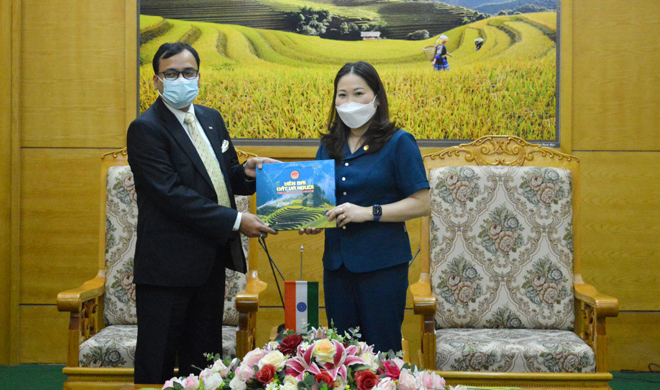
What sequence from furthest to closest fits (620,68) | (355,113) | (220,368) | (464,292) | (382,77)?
(382,77)
(620,68)
(464,292)
(355,113)
(220,368)

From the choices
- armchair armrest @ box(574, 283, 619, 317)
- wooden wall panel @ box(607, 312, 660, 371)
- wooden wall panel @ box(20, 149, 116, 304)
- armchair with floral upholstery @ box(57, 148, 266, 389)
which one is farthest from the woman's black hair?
wooden wall panel @ box(607, 312, 660, 371)

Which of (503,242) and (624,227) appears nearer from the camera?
(503,242)

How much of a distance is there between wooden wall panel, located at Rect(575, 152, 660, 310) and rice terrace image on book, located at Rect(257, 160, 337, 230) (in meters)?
1.94

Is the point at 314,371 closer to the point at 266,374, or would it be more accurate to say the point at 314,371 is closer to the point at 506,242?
the point at 266,374

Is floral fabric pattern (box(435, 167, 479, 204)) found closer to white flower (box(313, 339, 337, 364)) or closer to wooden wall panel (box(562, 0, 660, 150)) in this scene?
wooden wall panel (box(562, 0, 660, 150))

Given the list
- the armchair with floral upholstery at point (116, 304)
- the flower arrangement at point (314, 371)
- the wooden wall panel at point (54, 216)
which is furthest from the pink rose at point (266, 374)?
the wooden wall panel at point (54, 216)

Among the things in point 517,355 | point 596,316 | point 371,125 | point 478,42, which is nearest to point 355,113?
point 371,125

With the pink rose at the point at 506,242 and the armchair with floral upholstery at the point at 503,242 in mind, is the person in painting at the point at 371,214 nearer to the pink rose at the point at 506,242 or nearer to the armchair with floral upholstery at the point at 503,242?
the armchair with floral upholstery at the point at 503,242

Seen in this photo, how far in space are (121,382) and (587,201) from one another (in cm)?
257

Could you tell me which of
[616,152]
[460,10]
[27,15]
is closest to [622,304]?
[616,152]

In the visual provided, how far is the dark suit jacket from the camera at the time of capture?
1.85m

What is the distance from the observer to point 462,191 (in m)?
2.58

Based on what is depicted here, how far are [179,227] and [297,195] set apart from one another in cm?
42

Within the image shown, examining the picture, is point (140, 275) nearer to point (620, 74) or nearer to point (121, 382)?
point (121, 382)
